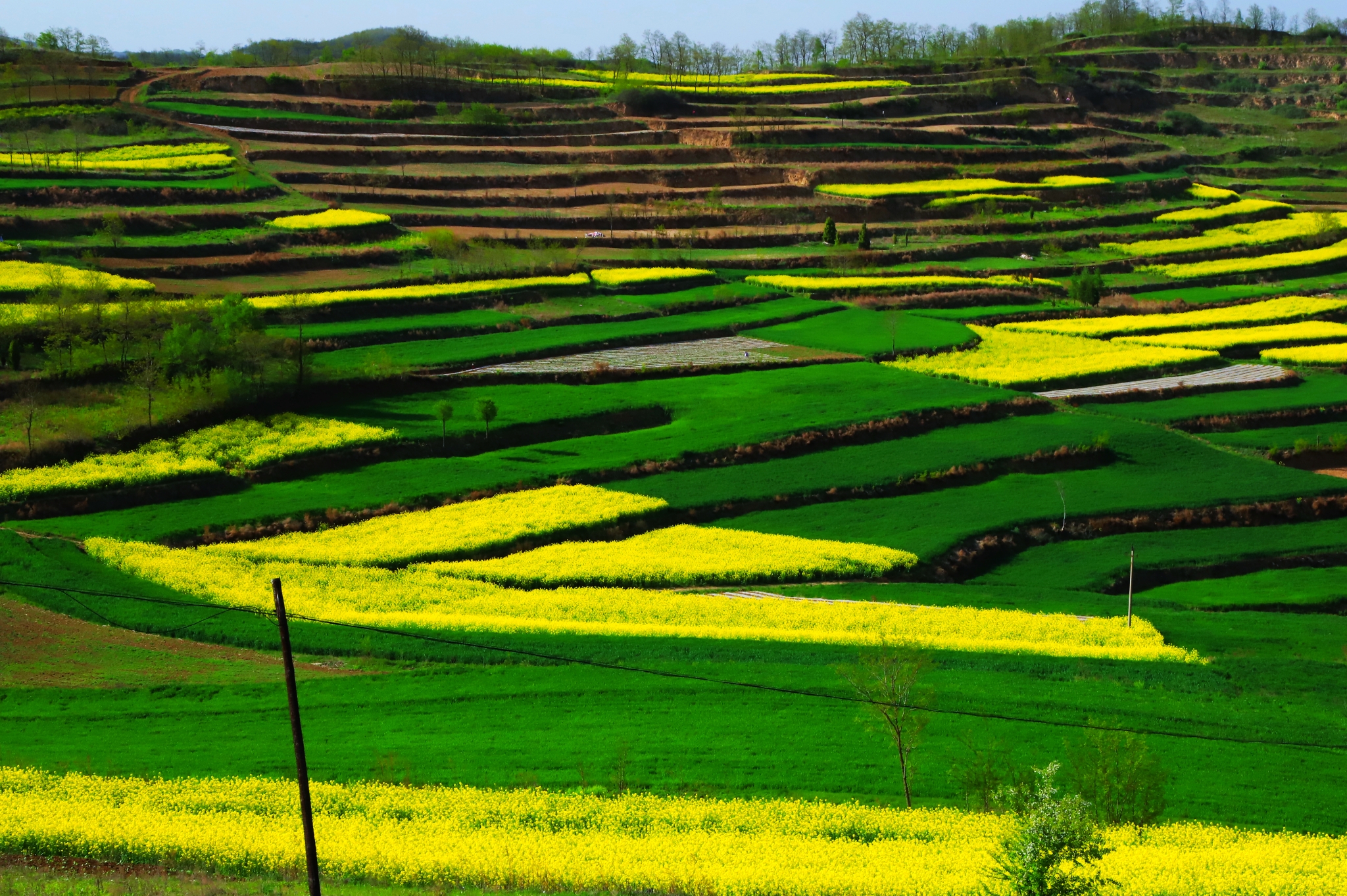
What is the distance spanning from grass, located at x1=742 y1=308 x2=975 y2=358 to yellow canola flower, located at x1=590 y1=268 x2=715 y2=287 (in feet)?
36.1

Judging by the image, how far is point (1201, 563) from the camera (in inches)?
2068

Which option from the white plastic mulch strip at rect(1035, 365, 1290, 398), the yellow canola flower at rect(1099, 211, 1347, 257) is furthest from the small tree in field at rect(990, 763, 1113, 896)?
the yellow canola flower at rect(1099, 211, 1347, 257)

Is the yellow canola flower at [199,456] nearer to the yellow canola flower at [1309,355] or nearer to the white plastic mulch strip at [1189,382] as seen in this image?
the white plastic mulch strip at [1189,382]

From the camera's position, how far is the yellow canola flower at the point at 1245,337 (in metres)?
84.4

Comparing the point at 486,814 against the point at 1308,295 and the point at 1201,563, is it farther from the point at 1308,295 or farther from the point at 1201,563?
the point at 1308,295

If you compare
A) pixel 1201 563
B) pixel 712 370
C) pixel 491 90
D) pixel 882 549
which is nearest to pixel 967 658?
pixel 882 549

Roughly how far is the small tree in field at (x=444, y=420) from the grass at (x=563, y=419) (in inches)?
17.4

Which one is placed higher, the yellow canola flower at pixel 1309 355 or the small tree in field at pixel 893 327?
the small tree in field at pixel 893 327

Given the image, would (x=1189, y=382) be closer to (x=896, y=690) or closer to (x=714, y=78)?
(x=896, y=690)

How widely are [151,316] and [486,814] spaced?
4741 cm

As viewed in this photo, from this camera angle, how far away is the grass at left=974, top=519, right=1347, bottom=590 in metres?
51.5

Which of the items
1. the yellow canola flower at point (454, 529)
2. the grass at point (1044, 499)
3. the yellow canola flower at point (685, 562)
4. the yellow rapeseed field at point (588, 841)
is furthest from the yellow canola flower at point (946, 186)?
the yellow rapeseed field at point (588, 841)

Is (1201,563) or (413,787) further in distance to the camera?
(1201,563)

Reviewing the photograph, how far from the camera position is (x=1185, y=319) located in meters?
91.8
